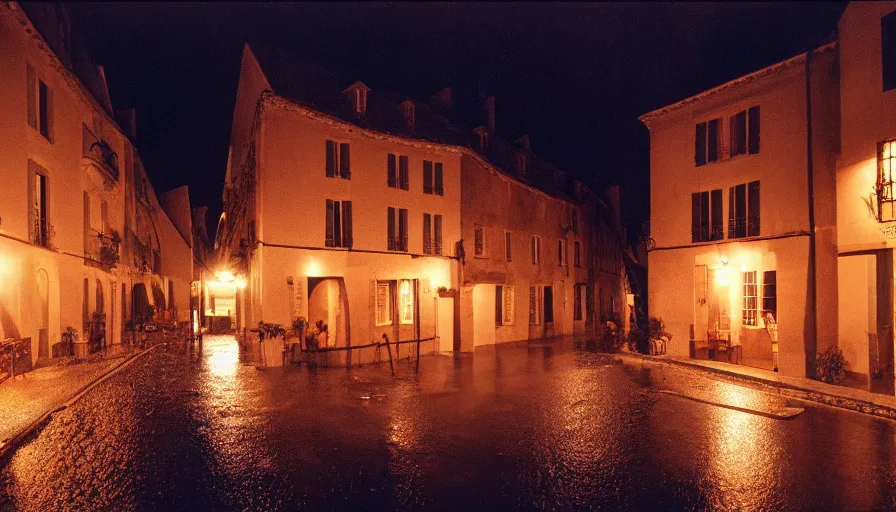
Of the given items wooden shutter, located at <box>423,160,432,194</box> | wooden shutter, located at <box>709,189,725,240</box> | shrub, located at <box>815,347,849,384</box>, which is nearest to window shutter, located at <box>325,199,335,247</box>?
wooden shutter, located at <box>423,160,432,194</box>

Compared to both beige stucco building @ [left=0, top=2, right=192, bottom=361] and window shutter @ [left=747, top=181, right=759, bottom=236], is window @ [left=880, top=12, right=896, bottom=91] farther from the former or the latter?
beige stucco building @ [left=0, top=2, right=192, bottom=361]

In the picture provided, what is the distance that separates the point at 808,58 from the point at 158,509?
1897 cm

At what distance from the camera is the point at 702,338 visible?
61.4 ft

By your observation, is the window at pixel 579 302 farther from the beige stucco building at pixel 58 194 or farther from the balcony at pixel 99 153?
the balcony at pixel 99 153

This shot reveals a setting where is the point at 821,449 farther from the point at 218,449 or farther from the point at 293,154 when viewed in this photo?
the point at 293,154

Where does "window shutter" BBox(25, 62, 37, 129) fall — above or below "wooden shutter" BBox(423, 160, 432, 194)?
above

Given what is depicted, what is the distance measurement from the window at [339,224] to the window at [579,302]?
57.2ft

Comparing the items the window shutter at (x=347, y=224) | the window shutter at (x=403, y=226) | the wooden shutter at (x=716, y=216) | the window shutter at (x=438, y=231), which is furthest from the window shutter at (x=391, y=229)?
the wooden shutter at (x=716, y=216)

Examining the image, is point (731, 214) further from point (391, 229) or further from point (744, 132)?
point (391, 229)

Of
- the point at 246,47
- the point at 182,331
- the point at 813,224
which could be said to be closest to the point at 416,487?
the point at 813,224

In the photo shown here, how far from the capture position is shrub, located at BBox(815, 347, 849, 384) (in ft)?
45.2

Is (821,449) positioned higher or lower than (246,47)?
lower

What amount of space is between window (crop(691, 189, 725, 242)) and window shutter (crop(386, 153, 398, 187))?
11.6 metres

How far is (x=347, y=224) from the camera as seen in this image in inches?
803
